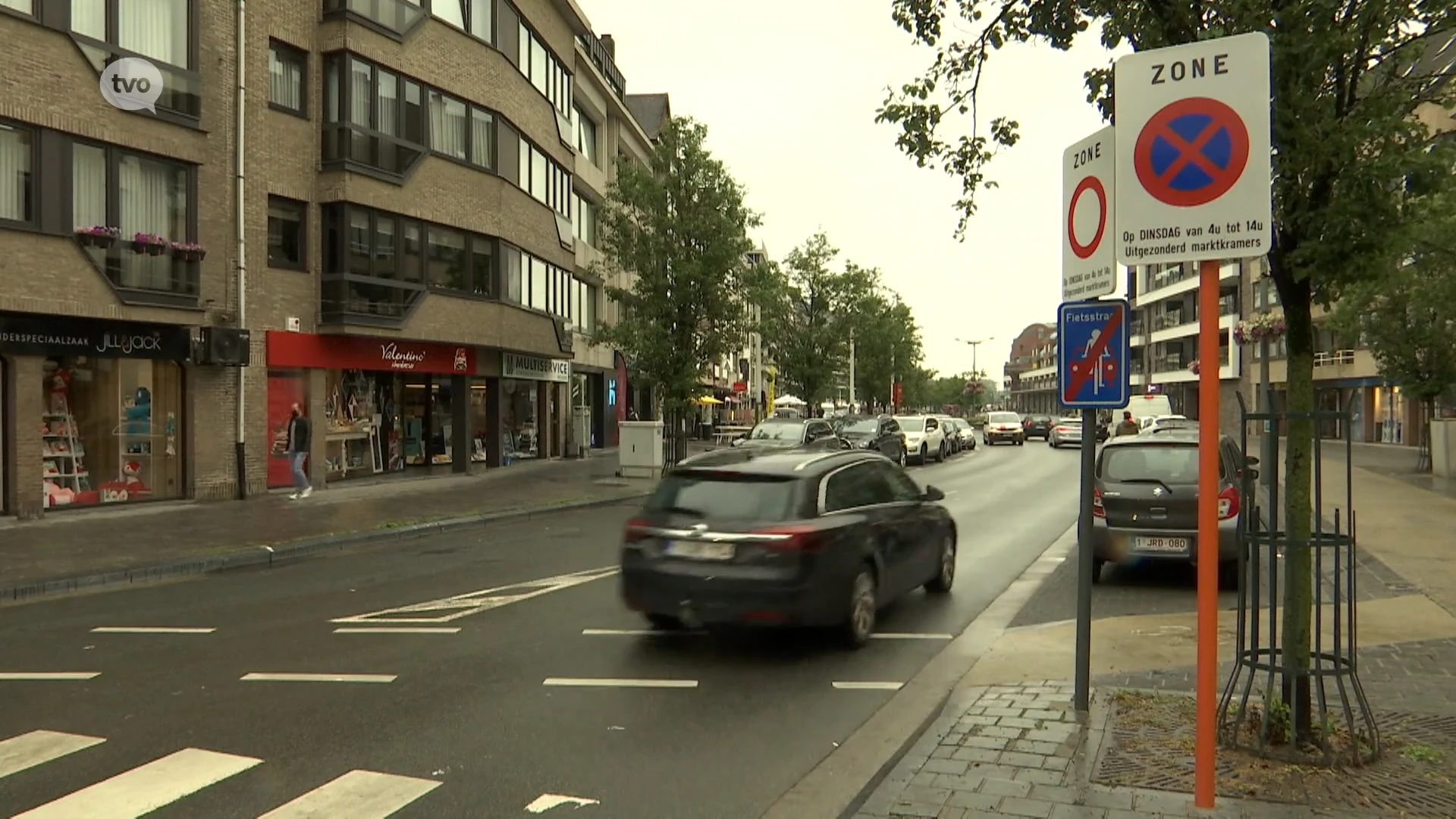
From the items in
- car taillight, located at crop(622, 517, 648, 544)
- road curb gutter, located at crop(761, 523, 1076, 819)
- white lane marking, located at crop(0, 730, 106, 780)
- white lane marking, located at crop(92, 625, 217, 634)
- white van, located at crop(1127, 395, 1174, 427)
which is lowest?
white lane marking, located at crop(92, 625, 217, 634)

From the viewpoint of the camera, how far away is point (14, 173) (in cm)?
1491

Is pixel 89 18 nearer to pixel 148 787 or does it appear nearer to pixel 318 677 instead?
pixel 318 677

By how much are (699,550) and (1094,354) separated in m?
3.14

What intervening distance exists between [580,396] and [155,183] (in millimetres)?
19932

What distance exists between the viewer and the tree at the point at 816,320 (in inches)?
2041

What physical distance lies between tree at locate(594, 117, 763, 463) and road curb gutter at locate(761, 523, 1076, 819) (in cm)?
1762

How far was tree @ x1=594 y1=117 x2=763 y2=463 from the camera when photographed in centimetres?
2459

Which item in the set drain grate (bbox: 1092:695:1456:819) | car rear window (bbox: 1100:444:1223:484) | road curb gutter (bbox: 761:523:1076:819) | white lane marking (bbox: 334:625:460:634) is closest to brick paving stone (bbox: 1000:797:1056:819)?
drain grate (bbox: 1092:695:1456:819)

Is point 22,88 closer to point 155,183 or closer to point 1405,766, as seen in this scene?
point 155,183

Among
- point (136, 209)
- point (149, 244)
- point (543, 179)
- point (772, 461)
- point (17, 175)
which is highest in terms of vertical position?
point (543, 179)

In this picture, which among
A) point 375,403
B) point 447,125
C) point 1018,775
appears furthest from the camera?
point 375,403

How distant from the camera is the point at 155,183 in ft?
56.3

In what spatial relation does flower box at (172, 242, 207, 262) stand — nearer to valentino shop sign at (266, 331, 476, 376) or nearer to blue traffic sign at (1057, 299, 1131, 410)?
valentino shop sign at (266, 331, 476, 376)

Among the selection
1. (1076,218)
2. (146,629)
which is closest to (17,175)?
(146,629)
